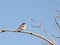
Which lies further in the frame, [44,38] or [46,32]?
[46,32]

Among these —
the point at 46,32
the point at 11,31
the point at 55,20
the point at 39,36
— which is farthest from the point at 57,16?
the point at 11,31

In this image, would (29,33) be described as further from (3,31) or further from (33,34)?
(3,31)

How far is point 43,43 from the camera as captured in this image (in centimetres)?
877

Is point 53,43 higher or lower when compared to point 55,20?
lower

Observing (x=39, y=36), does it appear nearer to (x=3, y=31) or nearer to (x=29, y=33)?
(x=29, y=33)

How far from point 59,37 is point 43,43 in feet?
2.35

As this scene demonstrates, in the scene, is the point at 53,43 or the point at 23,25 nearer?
the point at 53,43

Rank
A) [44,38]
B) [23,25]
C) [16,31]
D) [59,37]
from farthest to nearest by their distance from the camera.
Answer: [23,25] → [59,37] → [16,31] → [44,38]

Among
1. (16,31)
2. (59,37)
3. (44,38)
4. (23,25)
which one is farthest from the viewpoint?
(23,25)

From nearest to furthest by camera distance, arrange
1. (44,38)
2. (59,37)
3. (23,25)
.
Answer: (44,38) < (59,37) < (23,25)

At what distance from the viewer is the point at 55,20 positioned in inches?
346

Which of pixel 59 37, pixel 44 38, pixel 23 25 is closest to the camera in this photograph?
pixel 44 38

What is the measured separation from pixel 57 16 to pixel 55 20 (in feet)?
1.61

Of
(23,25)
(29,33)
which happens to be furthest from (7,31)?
(23,25)
